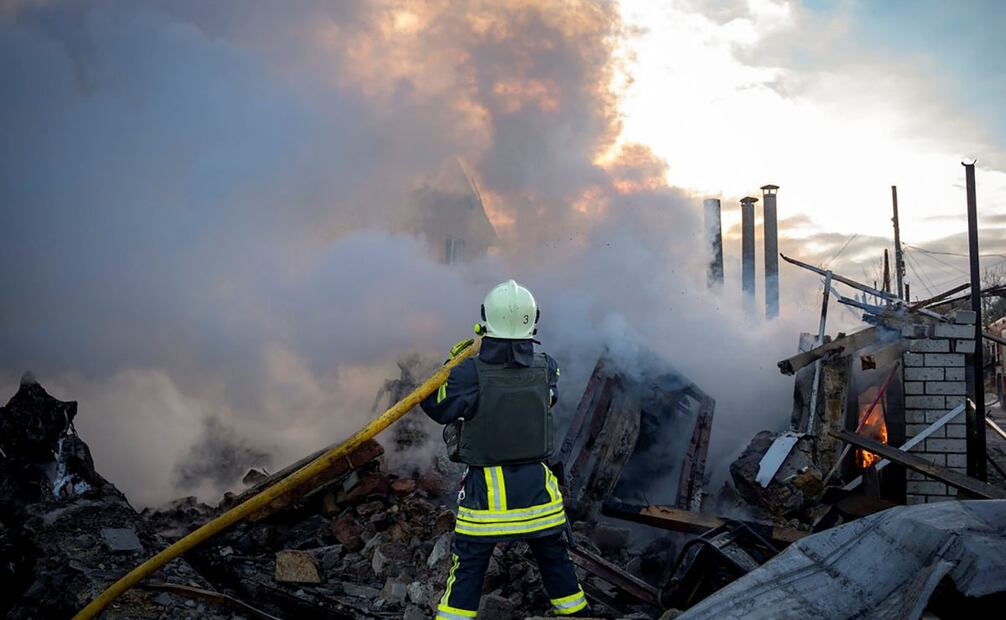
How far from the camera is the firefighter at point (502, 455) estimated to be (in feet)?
10.6

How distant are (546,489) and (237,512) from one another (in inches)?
84.0

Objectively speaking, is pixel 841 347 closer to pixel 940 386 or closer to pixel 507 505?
pixel 940 386

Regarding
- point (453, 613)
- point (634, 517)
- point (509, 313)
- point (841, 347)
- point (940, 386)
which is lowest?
point (453, 613)

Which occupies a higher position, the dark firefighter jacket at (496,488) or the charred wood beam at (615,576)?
the dark firefighter jacket at (496,488)

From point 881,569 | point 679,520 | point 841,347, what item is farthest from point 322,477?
point 841,347

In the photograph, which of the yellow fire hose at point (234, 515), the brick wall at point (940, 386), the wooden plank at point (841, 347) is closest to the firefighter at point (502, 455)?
the yellow fire hose at point (234, 515)

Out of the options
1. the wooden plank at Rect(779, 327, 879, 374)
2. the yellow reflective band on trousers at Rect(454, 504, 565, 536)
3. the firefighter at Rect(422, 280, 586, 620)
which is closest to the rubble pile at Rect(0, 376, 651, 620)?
the firefighter at Rect(422, 280, 586, 620)

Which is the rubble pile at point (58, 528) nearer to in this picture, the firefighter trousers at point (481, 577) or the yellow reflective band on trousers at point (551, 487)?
the firefighter trousers at point (481, 577)

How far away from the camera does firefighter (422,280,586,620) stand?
3.24 meters

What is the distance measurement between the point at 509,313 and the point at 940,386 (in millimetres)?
5090

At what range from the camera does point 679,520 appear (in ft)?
16.5

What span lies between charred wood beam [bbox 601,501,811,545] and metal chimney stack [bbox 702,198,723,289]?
11.4m

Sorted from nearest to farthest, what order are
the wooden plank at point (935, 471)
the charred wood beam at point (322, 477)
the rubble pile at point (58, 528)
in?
1. the rubble pile at point (58, 528)
2. the wooden plank at point (935, 471)
3. the charred wood beam at point (322, 477)

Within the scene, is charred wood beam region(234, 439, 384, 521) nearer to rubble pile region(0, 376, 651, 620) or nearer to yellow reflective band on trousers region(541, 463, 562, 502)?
rubble pile region(0, 376, 651, 620)
